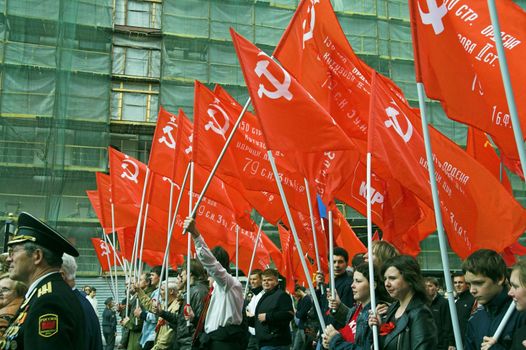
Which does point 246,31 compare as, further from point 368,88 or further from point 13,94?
point 368,88

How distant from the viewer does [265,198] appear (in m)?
10.9

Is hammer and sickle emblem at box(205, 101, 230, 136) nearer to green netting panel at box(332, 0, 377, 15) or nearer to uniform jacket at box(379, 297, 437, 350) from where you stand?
uniform jacket at box(379, 297, 437, 350)

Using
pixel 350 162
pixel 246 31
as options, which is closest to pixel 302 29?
pixel 350 162

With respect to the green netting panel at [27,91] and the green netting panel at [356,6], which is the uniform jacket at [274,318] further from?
the green netting panel at [356,6]

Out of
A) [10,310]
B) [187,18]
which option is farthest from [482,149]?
[187,18]

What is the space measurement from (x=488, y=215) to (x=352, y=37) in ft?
68.2

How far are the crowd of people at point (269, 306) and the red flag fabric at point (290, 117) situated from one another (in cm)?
110

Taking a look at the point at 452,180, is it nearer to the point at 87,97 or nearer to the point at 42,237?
the point at 42,237

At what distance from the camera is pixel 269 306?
29.6ft

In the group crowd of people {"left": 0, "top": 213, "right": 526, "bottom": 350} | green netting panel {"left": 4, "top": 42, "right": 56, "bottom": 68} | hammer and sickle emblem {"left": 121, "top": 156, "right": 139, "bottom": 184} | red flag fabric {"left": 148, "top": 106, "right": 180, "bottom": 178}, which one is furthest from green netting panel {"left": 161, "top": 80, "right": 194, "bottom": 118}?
crowd of people {"left": 0, "top": 213, "right": 526, "bottom": 350}

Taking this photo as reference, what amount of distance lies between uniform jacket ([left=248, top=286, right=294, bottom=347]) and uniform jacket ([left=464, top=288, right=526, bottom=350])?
3.98m

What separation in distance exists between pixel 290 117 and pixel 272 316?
3203 mm

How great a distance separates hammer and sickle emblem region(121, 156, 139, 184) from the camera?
44.2 feet

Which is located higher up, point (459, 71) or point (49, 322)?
point (459, 71)
